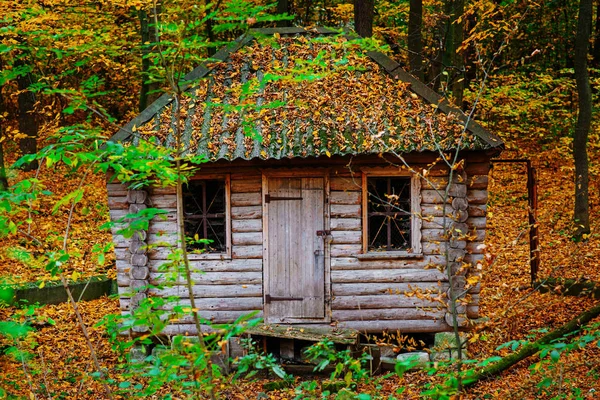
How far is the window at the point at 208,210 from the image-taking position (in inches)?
392

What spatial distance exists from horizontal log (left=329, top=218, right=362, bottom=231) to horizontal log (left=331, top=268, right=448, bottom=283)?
69 cm

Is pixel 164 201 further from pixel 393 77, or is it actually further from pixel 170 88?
pixel 170 88

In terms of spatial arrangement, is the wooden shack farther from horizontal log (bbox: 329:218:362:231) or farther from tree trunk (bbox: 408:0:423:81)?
tree trunk (bbox: 408:0:423:81)

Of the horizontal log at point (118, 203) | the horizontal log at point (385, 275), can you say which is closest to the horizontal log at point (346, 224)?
the horizontal log at point (385, 275)

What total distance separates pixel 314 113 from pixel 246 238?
2.26m

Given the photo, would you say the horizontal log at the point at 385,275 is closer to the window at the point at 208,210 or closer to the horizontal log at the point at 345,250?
the horizontal log at the point at 345,250

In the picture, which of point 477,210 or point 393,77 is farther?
point 393,77

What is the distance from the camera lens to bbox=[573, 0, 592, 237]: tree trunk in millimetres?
14039

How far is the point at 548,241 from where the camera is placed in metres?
15.2

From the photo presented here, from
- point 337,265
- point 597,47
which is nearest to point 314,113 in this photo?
point 337,265

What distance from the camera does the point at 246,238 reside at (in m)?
9.94

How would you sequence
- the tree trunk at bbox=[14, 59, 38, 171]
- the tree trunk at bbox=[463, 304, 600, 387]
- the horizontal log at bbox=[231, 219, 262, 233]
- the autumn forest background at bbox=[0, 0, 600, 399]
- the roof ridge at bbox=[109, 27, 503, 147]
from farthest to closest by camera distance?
the tree trunk at bbox=[14, 59, 38, 171] → the horizontal log at bbox=[231, 219, 262, 233] → the roof ridge at bbox=[109, 27, 503, 147] → the tree trunk at bbox=[463, 304, 600, 387] → the autumn forest background at bbox=[0, 0, 600, 399]

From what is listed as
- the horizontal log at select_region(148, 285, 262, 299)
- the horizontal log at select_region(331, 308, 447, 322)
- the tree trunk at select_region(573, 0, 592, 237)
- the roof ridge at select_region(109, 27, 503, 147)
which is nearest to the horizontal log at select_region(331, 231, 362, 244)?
the horizontal log at select_region(331, 308, 447, 322)

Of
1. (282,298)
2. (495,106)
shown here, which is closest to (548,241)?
(495,106)
